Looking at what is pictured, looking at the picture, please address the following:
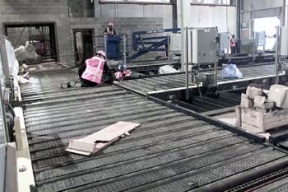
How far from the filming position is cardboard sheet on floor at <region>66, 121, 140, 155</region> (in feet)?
7.51

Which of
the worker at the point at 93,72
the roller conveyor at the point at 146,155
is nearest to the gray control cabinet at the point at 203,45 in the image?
the worker at the point at 93,72

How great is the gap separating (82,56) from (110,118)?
359 inches

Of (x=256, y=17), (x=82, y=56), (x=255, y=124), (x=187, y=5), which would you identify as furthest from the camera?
(x=256, y=17)

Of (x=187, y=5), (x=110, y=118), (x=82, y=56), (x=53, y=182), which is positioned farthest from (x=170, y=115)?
(x=82, y=56)

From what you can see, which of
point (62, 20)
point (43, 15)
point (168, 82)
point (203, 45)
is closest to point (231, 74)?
point (203, 45)

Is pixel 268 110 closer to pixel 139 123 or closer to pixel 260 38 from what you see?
pixel 139 123

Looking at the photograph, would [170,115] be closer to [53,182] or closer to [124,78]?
[53,182]

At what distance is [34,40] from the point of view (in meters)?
10.6

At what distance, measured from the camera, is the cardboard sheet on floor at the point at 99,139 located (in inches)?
90.2

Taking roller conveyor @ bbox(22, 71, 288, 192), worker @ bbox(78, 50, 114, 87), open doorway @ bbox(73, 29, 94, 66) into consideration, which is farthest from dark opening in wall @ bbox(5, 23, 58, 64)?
roller conveyor @ bbox(22, 71, 288, 192)

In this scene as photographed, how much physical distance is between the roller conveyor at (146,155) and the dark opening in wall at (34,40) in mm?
6552

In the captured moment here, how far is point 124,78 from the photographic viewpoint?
614cm

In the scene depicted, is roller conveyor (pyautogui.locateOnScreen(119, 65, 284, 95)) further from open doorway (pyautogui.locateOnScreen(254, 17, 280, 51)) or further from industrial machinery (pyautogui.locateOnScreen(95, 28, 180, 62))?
open doorway (pyautogui.locateOnScreen(254, 17, 280, 51))

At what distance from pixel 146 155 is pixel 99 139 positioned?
1.57 ft
